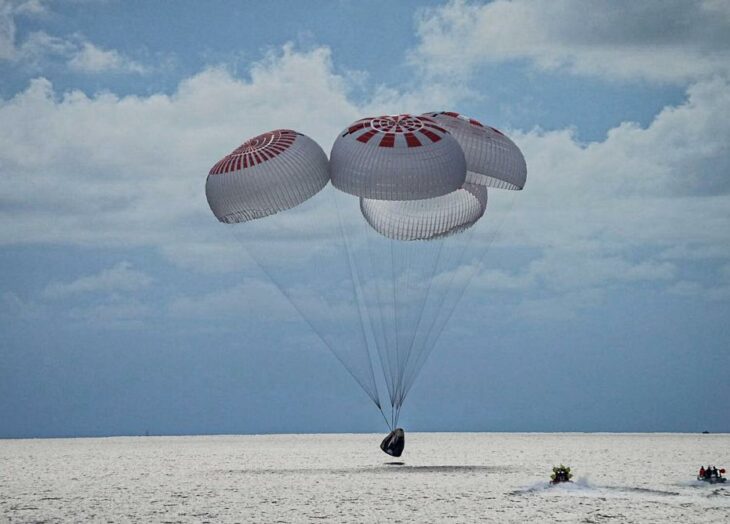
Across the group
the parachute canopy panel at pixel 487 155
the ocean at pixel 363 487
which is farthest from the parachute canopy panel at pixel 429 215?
the ocean at pixel 363 487

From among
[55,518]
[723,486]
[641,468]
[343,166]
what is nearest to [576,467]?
[641,468]

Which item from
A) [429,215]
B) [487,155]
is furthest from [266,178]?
[487,155]

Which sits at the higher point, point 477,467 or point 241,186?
point 241,186

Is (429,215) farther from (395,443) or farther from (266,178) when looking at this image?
(395,443)

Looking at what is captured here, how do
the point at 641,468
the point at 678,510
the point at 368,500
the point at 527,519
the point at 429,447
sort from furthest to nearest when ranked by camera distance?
the point at 429,447, the point at 641,468, the point at 368,500, the point at 678,510, the point at 527,519

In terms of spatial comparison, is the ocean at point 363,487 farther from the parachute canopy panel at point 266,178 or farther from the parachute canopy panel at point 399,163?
the parachute canopy panel at point 399,163

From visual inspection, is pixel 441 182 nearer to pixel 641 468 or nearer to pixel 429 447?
pixel 641 468
